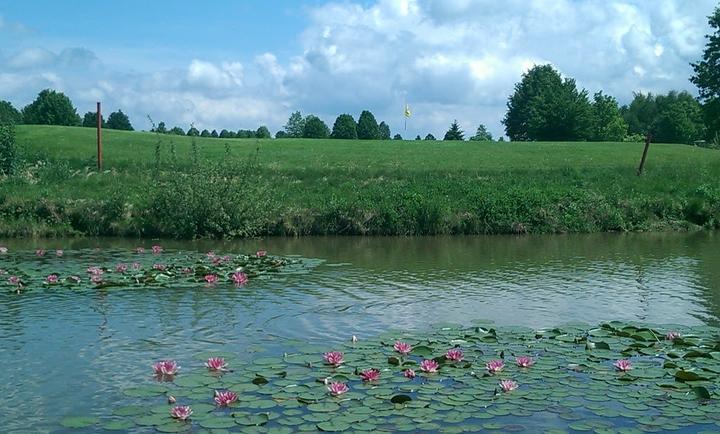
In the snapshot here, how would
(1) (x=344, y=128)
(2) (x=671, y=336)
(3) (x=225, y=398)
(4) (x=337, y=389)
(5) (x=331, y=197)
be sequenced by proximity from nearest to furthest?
(3) (x=225, y=398)
(4) (x=337, y=389)
(2) (x=671, y=336)
(5) (x=331, y=197)
(1) (x=344, y=128)

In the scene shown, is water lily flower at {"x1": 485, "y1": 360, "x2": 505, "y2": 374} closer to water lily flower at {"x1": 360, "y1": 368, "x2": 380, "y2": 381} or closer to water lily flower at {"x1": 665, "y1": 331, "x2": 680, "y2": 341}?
water lily flower at {"x1": 360, "y1": 368, "x2": 380, "y2": 381}

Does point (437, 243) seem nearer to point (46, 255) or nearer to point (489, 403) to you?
point (46, 255)

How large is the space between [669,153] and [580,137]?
31748 mm

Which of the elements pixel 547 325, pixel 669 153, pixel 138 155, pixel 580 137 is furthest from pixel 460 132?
pixel 547 325

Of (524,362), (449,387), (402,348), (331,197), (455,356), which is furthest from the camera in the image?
(331,197)

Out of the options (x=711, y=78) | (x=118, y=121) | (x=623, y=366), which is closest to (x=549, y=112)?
(x=711, y=78)

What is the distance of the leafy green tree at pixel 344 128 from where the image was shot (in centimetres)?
9156

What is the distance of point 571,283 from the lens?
15.0 metres

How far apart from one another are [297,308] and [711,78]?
58.3 meters

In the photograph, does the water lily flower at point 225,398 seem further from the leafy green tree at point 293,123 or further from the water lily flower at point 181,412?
the leafy green tree at point 293,123

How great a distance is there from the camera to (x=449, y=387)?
7773 millimetres

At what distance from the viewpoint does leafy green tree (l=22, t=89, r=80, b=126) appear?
273ft

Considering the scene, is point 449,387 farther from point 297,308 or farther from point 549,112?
point 549,112

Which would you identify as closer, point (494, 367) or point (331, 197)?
point (494, 367)
